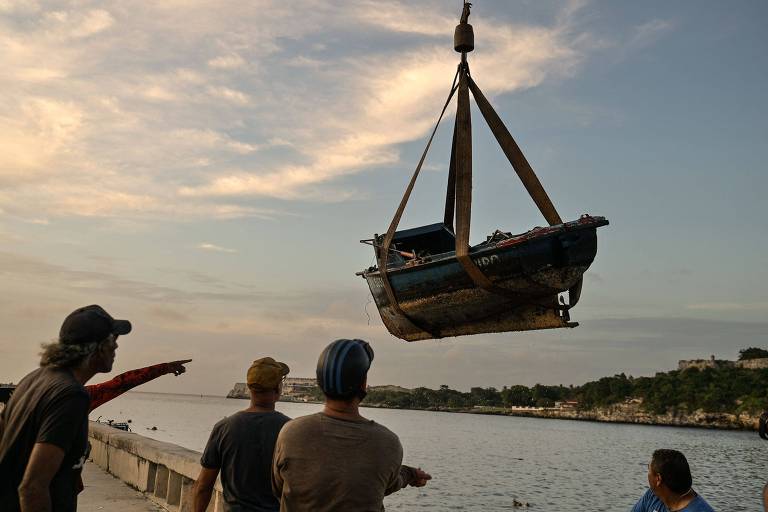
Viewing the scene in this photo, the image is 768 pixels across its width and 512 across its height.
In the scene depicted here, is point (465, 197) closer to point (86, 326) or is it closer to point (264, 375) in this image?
point (264, 375)

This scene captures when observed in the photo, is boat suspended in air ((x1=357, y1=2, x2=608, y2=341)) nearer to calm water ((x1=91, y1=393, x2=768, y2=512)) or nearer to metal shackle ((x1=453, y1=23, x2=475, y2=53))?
metal shackle ((x1=453, y1=23, x2=475, y2=53))

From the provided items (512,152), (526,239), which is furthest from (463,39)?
(526,239)

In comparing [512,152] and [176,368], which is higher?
[512,152]

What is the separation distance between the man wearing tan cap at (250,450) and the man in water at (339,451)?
1401 millimetres

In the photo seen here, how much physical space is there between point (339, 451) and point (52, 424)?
121 cm

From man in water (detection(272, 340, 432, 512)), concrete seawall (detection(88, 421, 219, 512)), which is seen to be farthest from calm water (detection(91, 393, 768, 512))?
man in water (detection(272, 340, 432, 512))

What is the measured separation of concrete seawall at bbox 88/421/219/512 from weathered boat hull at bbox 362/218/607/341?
9.94ft

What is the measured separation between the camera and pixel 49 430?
3086 millimetres

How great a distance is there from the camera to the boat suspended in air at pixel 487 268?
8023 millimetres

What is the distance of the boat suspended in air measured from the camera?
26.3 feet

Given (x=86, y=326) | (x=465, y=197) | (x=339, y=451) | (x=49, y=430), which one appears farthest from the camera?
(x=465, y=197)

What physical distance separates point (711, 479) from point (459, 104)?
266 ft

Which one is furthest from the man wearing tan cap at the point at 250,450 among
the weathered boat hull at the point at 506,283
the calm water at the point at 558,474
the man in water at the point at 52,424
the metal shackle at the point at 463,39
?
the calm water at the point at 558,474

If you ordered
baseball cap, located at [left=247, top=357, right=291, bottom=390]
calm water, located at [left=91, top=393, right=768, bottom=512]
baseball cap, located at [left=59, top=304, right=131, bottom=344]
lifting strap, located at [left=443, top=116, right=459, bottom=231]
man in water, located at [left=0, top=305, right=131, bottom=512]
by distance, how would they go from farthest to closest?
1. calm water, located at [left=91, top=393, right=768, bottom=512]
2. lifting strap, located at [left=443, top=116, right=459, bottom=231]
3. baseball cap, located at [left=247, top=357, right=291, bottom=390]
4. baseball cap, located at [left=59, top=304, right=131, bottom=344]
5. man in water, located at [left=0, top=305, right=131, bottom=512]
